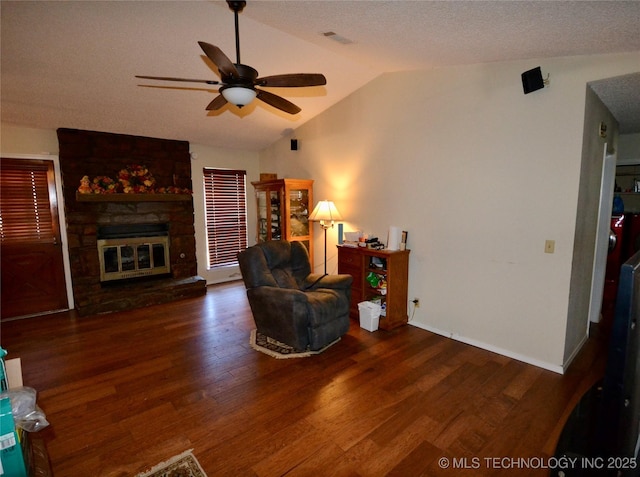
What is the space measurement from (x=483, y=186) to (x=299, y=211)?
279cm

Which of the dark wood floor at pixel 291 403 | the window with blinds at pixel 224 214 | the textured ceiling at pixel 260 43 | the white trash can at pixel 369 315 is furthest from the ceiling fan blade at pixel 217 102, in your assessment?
the window with blinds at pixel 224 214

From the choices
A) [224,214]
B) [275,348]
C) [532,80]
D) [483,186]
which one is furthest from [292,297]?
[224,214]

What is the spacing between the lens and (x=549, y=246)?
2.71 metres

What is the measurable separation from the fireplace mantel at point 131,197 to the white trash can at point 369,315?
10.6ft

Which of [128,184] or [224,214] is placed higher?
[128,184]

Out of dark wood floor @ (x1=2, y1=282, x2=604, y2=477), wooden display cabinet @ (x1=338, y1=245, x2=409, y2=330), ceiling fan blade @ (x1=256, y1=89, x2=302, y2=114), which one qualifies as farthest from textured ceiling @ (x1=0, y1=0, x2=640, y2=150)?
dark wood floor @ (x1=2, y1=282, x2=604, y2=477)

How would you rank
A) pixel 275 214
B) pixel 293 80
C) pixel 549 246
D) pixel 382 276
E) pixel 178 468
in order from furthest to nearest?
pixel 275 214 < pixel 382 276 < pixel 549 246 < pixel 293 80 < pixel 178 468

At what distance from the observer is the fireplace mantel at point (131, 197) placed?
421 cm

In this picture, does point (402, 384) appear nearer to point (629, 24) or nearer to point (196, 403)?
point (196, 403)

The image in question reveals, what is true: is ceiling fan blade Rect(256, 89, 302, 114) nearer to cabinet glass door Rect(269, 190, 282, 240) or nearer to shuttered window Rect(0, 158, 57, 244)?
cabinet glass door Rect(269, 190, 282, 240)

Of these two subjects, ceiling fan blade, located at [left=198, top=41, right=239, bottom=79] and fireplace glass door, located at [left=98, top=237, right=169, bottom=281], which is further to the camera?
fireplace glass door, located at [left=98, top=237, right=169, bottom=281]

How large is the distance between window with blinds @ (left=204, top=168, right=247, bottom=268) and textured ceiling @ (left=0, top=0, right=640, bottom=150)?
1.81 meters

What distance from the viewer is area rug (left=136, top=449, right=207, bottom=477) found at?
5.75ft

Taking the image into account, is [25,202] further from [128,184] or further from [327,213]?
[327,213]
